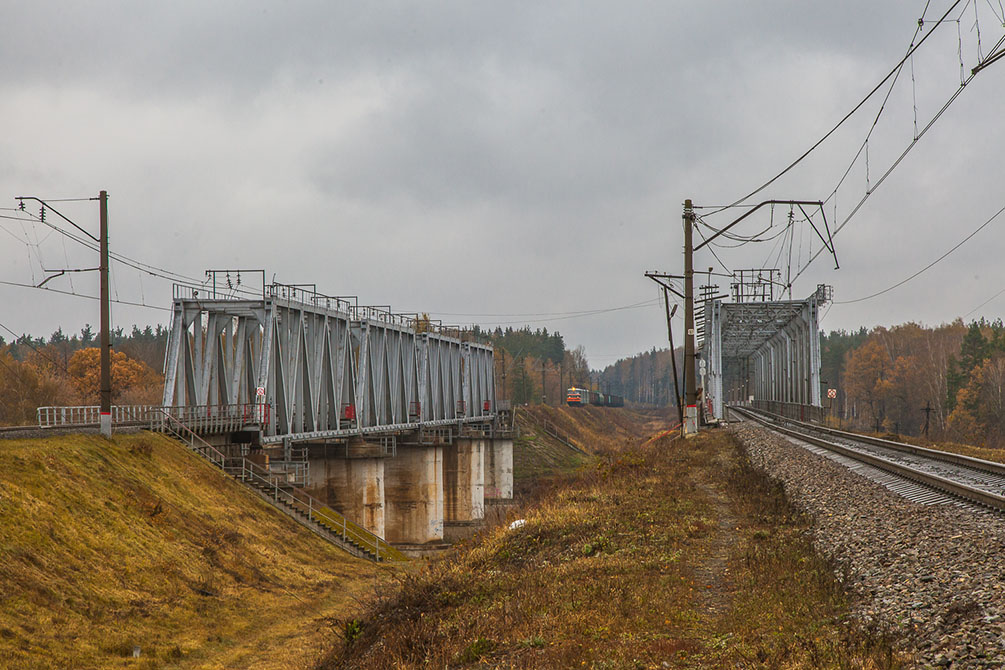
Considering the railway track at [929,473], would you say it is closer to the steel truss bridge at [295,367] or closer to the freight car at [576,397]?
the steel truss bridge at [295,367]

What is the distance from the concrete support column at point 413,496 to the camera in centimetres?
6537

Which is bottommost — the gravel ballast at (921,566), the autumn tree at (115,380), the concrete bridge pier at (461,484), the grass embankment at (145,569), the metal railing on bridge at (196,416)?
the concrete bridge pier at (461,484)

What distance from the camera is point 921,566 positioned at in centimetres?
1090

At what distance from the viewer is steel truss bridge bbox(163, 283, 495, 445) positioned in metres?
40.4

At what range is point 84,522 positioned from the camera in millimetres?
23281

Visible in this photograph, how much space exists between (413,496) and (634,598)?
56.5m

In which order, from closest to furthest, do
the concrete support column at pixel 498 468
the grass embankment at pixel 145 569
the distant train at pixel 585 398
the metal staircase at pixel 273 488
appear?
1. the grass embankment at pixel 145 569
2. the metal staircase at pixel 273 488
3. the concrete support column at pixel 498 468
4. the distant train at pixel 585 398

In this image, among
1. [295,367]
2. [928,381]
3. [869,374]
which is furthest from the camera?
[869,374]

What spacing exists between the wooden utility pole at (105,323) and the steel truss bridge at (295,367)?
5465 mm

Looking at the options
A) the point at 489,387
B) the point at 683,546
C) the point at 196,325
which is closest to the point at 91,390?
the point at 489,387

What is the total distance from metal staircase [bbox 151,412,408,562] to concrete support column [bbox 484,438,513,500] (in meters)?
44.4

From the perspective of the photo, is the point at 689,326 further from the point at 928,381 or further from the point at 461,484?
the point at 928,381

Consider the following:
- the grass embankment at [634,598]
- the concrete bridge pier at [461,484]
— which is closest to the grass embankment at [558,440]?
the concrete bridge pier at [461,484]

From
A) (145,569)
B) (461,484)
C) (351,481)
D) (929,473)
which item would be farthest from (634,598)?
(461,484)
